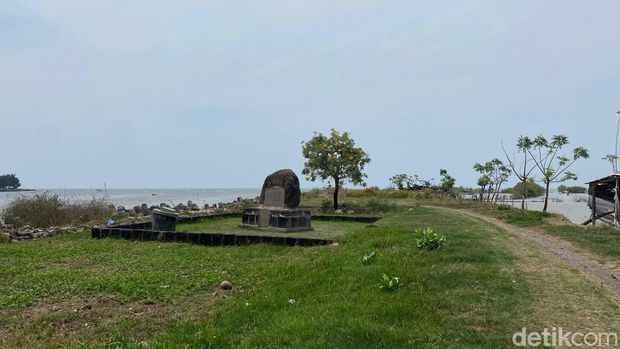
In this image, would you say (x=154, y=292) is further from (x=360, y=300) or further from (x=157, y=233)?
(x=157, y=233)

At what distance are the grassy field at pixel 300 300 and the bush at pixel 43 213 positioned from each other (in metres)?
9.45

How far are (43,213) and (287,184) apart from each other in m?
9.68

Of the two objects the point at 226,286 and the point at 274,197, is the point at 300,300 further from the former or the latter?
the point at 274,197

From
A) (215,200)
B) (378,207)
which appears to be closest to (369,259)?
(378,207)

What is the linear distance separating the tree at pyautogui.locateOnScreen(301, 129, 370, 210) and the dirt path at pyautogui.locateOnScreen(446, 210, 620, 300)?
1115 centimetres

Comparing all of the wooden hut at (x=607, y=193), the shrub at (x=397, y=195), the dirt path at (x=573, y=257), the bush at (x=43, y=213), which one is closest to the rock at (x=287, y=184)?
the dirt path at (x=573, y=257)

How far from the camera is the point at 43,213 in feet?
59.7

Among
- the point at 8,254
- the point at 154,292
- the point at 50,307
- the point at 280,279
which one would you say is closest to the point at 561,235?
the point at 280,279

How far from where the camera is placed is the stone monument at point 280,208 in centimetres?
1542

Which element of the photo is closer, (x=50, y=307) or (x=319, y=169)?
(x=50, y=307)

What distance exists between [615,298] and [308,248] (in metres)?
6.28

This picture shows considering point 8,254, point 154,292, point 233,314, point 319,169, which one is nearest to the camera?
point 233,314

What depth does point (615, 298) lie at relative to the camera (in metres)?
5.50

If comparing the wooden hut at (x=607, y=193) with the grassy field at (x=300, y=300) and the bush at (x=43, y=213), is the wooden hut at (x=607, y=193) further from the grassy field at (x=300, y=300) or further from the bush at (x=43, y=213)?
the bush at (x=43, y=213)
